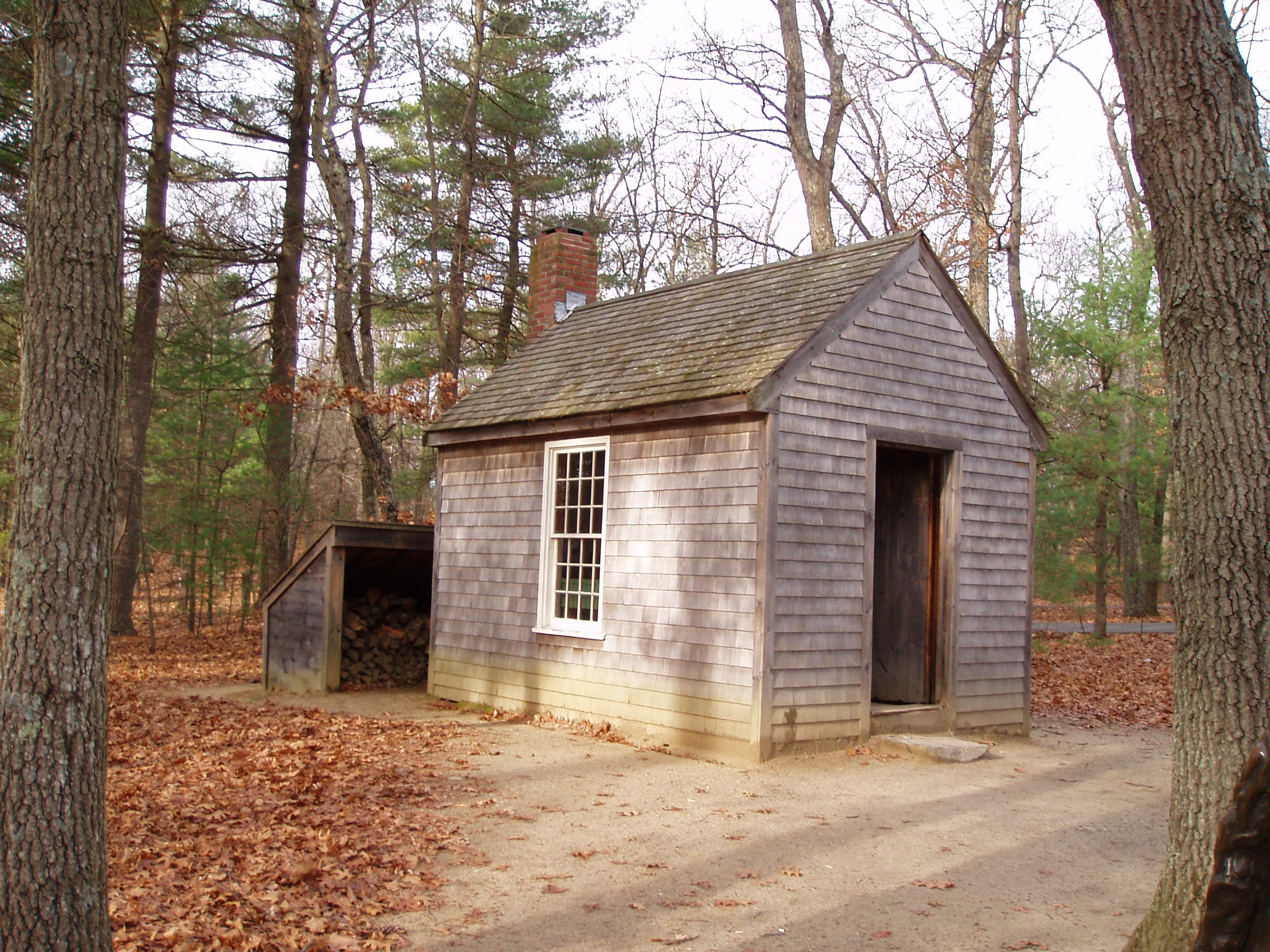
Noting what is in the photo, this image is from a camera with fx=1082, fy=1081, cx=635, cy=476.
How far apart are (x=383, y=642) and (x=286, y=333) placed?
7968 millimetres

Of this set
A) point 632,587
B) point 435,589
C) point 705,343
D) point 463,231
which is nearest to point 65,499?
point 632,587

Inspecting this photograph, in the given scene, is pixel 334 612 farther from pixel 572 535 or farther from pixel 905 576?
pixel 905 576

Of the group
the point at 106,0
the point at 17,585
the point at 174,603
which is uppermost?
the point at 106,0

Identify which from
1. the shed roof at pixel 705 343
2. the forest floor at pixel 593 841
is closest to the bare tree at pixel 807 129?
the shed roof at pixel 705 343

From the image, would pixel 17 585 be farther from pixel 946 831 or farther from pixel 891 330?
pixel 891 330

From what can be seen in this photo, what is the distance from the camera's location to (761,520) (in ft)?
29.6

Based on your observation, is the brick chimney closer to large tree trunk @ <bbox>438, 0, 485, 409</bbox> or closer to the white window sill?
the white window sill

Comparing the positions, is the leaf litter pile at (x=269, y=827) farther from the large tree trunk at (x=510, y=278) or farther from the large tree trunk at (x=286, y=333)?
the large tree trunk at (x=510, y=278)


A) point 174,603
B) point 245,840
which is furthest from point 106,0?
point 174,603

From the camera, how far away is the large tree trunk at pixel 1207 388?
13.1 feet

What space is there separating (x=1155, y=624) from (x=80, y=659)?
82.3 ft

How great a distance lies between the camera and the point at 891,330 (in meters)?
10.1

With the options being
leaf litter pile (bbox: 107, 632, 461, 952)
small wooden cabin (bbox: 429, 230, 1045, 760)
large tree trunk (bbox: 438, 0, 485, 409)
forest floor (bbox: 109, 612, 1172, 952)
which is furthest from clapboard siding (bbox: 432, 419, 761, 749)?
large tree trunk (bbox: 438, 0, 485, 409)

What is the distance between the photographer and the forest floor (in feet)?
16.5
